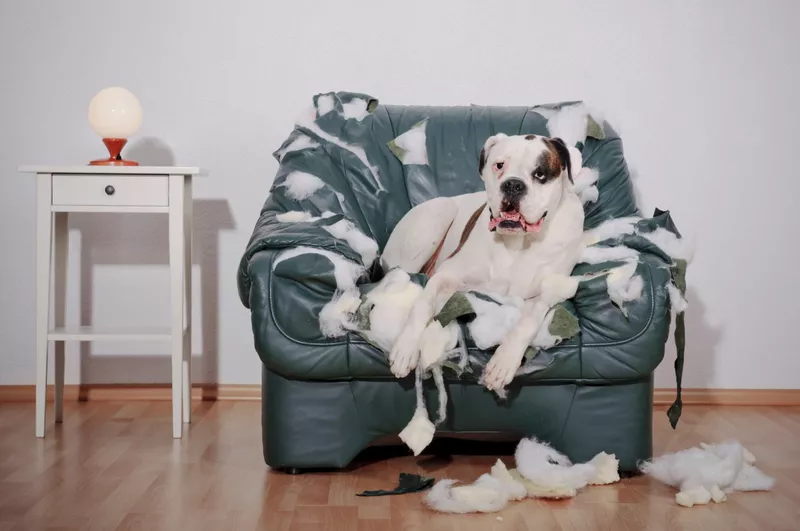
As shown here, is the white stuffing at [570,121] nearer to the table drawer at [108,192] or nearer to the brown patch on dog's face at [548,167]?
the brown patch on dog's face at [548,167]

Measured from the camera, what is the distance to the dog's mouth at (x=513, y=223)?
2.54 m

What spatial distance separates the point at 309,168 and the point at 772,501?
5.74ft

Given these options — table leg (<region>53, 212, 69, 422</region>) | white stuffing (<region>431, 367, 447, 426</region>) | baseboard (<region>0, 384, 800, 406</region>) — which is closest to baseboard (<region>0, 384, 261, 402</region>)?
baseboard (<region>0, 384, 800, 406</region>)

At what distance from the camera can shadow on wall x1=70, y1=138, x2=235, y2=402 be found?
12.1 feet

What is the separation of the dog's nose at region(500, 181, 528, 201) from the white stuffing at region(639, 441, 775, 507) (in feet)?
2.71

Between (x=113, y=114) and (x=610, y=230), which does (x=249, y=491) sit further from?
(x=113, y=114)

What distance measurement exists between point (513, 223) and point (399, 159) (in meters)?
0.84

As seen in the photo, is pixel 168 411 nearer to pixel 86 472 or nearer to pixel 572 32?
pixel 86 472

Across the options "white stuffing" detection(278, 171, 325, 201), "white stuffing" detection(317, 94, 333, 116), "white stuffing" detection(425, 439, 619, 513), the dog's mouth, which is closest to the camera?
"white stuffing" detection(425, 439, 619, 513)

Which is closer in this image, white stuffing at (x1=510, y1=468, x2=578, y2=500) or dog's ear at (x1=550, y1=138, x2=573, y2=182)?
white stuffing at (x1=510, y1=468, x2=578, y2=500)

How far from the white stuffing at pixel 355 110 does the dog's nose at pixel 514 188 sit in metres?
0.97

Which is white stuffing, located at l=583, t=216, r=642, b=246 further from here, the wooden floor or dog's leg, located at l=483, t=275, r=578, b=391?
the wooden floor

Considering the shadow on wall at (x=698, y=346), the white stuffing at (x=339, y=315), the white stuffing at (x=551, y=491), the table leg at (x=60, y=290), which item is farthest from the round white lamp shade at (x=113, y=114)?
the shadow on wall at (x=698, y=346)

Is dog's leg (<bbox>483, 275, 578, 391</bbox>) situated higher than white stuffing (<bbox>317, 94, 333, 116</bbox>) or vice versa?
white stuffing (<bbox>317, 94, 333, 116</bbox>)
